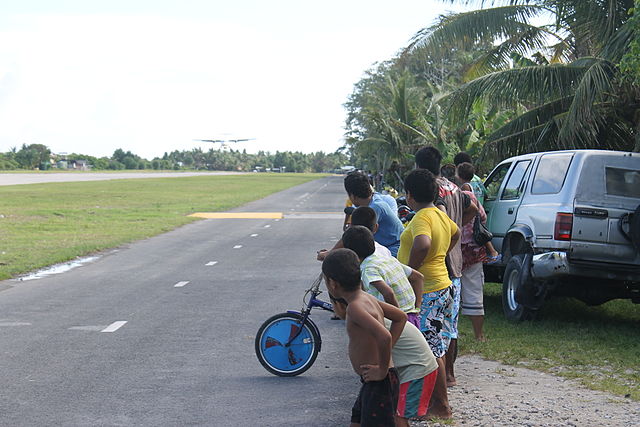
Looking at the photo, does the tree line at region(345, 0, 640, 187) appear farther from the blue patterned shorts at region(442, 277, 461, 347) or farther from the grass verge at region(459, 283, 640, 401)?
the blue patterned shorts at region(442, 277, 461, 347)

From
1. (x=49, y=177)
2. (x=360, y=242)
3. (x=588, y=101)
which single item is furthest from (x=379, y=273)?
(x=49, y=177)

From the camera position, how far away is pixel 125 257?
661 inches

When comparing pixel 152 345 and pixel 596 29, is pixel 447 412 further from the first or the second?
pixel 596 29

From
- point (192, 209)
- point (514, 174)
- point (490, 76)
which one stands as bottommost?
point (192, 209)

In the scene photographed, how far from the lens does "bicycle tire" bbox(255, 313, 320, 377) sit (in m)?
7.18

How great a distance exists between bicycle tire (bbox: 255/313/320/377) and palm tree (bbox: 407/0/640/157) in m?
8.89

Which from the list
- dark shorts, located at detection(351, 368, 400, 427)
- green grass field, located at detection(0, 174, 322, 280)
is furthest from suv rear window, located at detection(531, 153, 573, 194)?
green grass field, located at detection(0, 174, 322, 280)

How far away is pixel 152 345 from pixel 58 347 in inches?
34.7

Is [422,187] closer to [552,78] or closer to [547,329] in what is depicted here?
[547,329]

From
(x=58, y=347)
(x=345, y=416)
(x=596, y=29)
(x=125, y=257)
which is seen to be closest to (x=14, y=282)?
(x=125, y=257)

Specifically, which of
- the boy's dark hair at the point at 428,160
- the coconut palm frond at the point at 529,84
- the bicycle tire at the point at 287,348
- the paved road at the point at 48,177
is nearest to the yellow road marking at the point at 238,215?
the coconut palm frond at the point at 529,84

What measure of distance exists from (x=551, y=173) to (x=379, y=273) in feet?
16.9

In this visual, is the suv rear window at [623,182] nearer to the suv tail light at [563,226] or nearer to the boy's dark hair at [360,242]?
the suv tail light at [563,226]

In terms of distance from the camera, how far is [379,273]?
5074 millimetres
